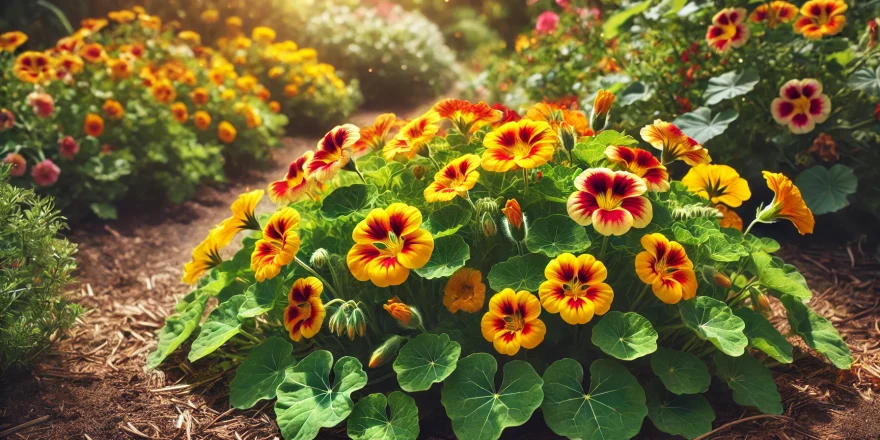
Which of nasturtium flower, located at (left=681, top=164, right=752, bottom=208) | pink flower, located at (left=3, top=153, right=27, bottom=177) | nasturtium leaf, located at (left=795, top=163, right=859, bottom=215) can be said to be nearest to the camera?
nasturtium flower, located at (left=681, top=164, right=752, bottom=208)

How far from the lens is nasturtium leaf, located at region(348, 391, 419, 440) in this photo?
1.65 meters

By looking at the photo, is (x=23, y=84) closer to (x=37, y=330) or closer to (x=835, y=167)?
(x=37, y=330)

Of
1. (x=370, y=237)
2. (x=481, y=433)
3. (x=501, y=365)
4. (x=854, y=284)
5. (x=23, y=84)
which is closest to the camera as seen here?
(x=481, y=433)

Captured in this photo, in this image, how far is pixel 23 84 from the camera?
3.75 meters

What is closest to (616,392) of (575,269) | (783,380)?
(575,269)

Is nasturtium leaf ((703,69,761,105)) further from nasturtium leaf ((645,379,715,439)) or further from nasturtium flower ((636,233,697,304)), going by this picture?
nasturtium leaf ((645,379,715,439))

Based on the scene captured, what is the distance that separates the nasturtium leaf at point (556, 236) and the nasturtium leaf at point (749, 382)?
1.73 feet

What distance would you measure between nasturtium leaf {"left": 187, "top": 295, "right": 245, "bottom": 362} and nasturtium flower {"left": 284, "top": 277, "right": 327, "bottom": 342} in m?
0.19

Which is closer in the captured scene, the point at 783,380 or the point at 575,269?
the point at 575,269

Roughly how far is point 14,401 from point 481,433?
1.45m

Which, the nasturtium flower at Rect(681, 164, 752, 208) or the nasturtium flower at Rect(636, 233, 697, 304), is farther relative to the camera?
the nasturtium flower at Rect(681, 164, 752, 208)

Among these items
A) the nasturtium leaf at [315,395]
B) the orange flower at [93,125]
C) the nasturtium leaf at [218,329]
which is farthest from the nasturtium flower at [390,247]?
the orange flower at [93,125]

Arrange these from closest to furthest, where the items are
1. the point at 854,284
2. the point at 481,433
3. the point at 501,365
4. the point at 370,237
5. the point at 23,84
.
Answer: the point at 481,433, the point at 370,237, the point at 501,365, the point at 854,284, the point at 23,84

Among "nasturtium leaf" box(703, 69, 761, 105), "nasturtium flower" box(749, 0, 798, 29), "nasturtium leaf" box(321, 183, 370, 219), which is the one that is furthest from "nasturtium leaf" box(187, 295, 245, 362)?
"nasturtium flower" box(749, 0, 798, 29)
